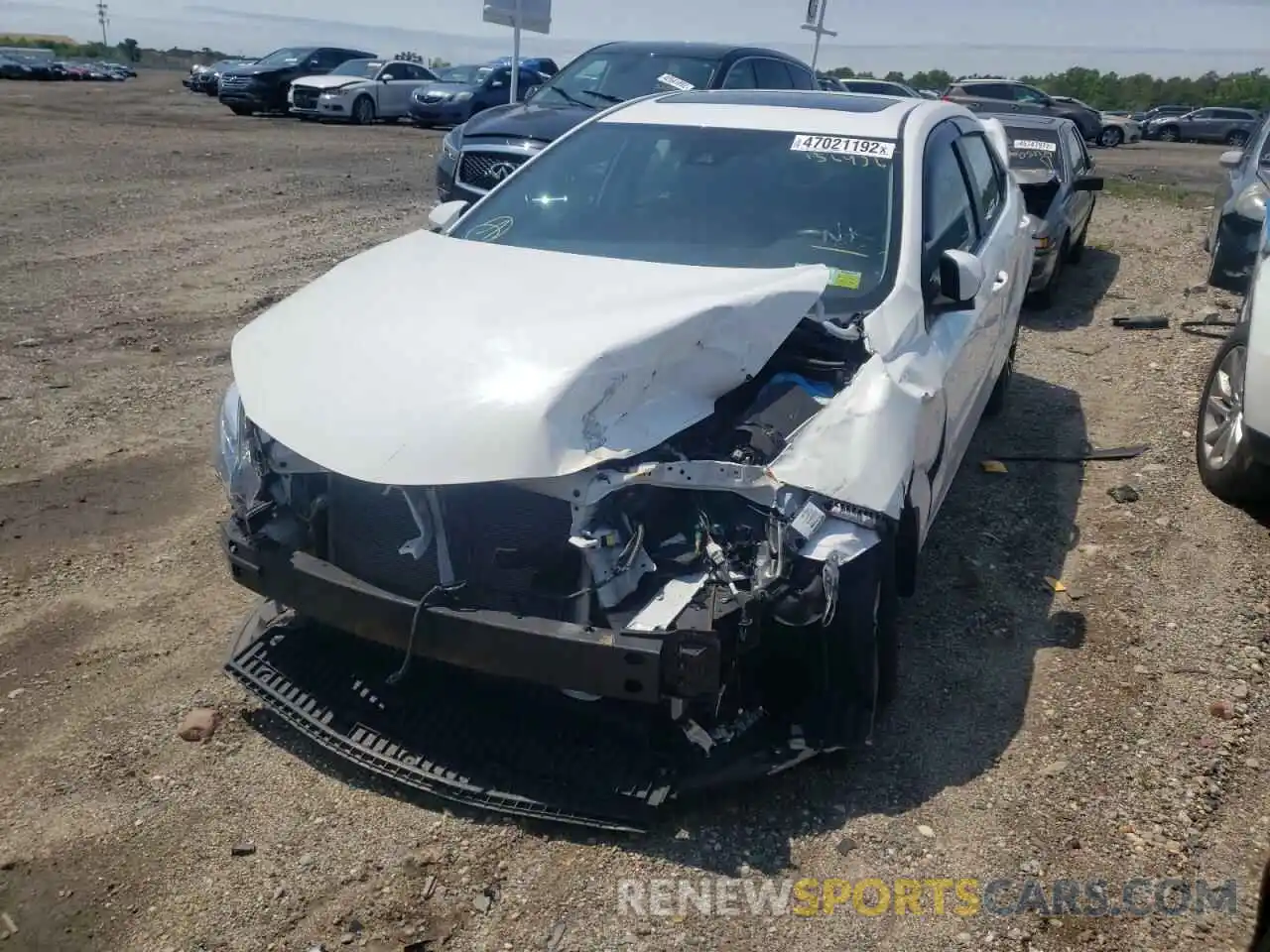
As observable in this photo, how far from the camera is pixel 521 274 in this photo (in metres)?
3.61

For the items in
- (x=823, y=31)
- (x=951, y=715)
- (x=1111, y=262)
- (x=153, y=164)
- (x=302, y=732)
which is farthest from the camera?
(x=823, y=31)

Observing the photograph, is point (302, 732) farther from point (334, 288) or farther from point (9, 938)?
point (334, 288)

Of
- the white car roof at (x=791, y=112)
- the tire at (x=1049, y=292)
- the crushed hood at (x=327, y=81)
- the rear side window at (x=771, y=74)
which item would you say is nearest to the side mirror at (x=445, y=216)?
the white car roof at (x=791, y=112)

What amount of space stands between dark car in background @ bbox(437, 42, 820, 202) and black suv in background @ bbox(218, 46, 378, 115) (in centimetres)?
1582

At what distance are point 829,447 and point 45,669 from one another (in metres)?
2.73

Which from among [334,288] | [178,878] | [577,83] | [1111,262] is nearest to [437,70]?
[577,83]

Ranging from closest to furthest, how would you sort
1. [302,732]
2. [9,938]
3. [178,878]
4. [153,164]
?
[9,938] → [178,878] → [302,732] → [153,164]

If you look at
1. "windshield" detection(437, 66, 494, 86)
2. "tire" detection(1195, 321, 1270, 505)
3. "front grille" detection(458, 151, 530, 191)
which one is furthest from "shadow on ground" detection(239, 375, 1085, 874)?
"windshield" detection(437, 66, 494, 86)

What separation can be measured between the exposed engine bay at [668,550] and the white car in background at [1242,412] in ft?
7.91

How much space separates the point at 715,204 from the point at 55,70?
45280mm

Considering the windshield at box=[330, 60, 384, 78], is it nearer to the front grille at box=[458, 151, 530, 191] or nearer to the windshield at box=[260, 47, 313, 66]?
the windshield at box=[260, 47, 313, 66]

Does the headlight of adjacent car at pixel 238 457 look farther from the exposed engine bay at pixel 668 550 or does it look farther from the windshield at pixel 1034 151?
the windshield at pixel 1034 151

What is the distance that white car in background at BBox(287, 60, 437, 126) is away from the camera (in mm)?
22281

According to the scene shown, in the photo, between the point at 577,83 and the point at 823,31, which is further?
the point at 823,31
